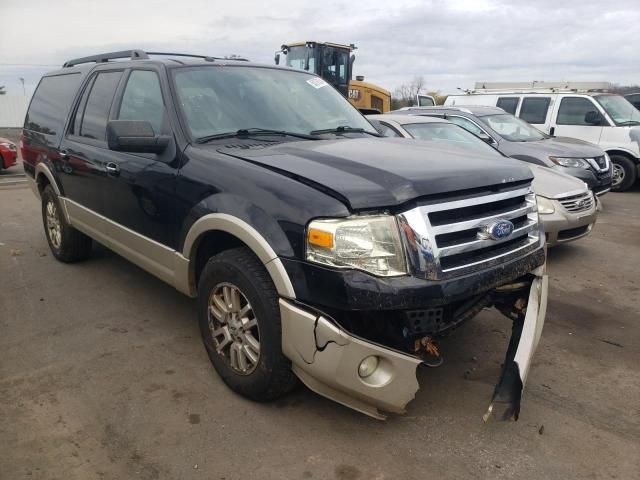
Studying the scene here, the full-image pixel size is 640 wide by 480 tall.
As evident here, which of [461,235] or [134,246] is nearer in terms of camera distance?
[461,235]

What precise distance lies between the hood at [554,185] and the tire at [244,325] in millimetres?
3835

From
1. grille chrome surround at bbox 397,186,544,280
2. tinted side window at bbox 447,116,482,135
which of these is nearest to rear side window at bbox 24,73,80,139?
grille chrome surround at bbox 397,186,544,280

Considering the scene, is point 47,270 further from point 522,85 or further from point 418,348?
point 522,85

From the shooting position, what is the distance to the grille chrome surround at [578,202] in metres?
5.60

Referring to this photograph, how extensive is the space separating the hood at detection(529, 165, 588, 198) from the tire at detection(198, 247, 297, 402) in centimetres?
384

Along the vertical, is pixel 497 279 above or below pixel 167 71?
below

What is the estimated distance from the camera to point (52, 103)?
545cm

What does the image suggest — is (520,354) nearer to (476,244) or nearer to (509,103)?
(476,244)

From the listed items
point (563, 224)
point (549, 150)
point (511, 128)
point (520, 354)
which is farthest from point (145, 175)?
point (511, 128)

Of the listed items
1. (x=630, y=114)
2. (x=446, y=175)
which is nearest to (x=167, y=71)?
(x=446, y=175)

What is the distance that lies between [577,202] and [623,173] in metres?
6.20

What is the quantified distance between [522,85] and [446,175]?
11911 millimetres

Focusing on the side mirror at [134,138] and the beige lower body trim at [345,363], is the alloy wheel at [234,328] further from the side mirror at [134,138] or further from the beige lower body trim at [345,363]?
the side mirror at [134,138]

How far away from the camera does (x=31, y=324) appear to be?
13.5 ft
